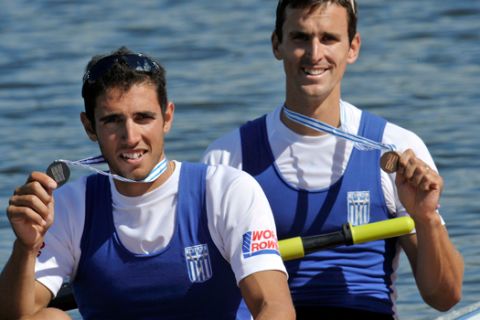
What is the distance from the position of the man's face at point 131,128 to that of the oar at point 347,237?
75cm

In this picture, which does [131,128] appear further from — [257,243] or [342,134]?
[342,134]

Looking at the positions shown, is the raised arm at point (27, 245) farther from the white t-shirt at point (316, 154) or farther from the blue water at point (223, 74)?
the blue water at point (223, 74)

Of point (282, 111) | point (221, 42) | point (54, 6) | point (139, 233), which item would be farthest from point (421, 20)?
point (139, 233)

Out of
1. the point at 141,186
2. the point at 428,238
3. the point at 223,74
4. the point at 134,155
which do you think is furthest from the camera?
the point at 223,74

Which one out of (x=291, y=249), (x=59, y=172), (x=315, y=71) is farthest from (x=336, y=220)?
(x=59, y=172)

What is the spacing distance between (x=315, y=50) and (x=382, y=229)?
744mm

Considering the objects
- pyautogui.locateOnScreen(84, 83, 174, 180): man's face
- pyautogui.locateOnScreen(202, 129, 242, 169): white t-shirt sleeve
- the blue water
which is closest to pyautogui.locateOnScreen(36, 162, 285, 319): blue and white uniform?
pyautogui.locateOnScreen(84, 83, 174, 180): man's face

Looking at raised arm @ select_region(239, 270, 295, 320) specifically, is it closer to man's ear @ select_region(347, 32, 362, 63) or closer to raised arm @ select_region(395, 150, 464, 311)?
raised arm @ select_region(395, 150, 464, 311)

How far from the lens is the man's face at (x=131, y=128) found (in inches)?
193

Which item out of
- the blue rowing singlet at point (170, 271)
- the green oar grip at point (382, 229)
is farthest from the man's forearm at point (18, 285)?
the green oar grip at point (382, 229)

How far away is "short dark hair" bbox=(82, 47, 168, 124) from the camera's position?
4910 millimetres

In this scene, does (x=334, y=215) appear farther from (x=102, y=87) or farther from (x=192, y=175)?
(x=102, y=87)

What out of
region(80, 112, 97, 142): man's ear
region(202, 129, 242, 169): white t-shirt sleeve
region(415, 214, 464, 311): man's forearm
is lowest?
region(415, 214, 464, 311): man's forearm

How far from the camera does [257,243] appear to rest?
15.8ft
